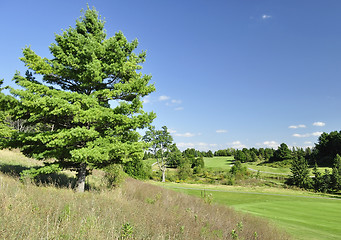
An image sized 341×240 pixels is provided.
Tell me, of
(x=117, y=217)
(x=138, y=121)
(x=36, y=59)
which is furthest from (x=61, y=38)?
(x=117, y=217)

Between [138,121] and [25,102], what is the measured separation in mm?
4717

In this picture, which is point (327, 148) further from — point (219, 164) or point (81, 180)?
point (81, 180)

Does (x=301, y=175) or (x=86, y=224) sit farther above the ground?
(x=86, y=224)

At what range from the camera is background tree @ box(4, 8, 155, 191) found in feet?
29.1

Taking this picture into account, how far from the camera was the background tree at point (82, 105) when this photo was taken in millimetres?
8867

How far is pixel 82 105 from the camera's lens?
31.8ft

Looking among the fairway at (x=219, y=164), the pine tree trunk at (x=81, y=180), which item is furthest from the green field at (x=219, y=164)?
the pine tree trunk at (x=81, y=180)

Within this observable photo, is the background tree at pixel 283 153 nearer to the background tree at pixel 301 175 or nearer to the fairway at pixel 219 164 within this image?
the fairway at pixel 219 164

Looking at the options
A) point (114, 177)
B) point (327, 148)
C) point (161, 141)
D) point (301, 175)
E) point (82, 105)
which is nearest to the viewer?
point (82, 105)

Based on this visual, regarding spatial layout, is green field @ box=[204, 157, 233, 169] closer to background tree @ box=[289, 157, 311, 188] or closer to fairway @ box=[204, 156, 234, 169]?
fairway @ box=[204, 156, 234, 169]

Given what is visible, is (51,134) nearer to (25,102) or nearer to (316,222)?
(25,102)

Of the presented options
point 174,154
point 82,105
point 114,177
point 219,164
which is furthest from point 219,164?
point 82,105

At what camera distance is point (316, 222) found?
40.9 feet

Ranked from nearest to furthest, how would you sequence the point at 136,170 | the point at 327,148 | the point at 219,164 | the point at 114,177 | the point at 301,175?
the point at 114,177
the point at 136,170
the point at 301,175
the point at 327,148
the point at 219,164
